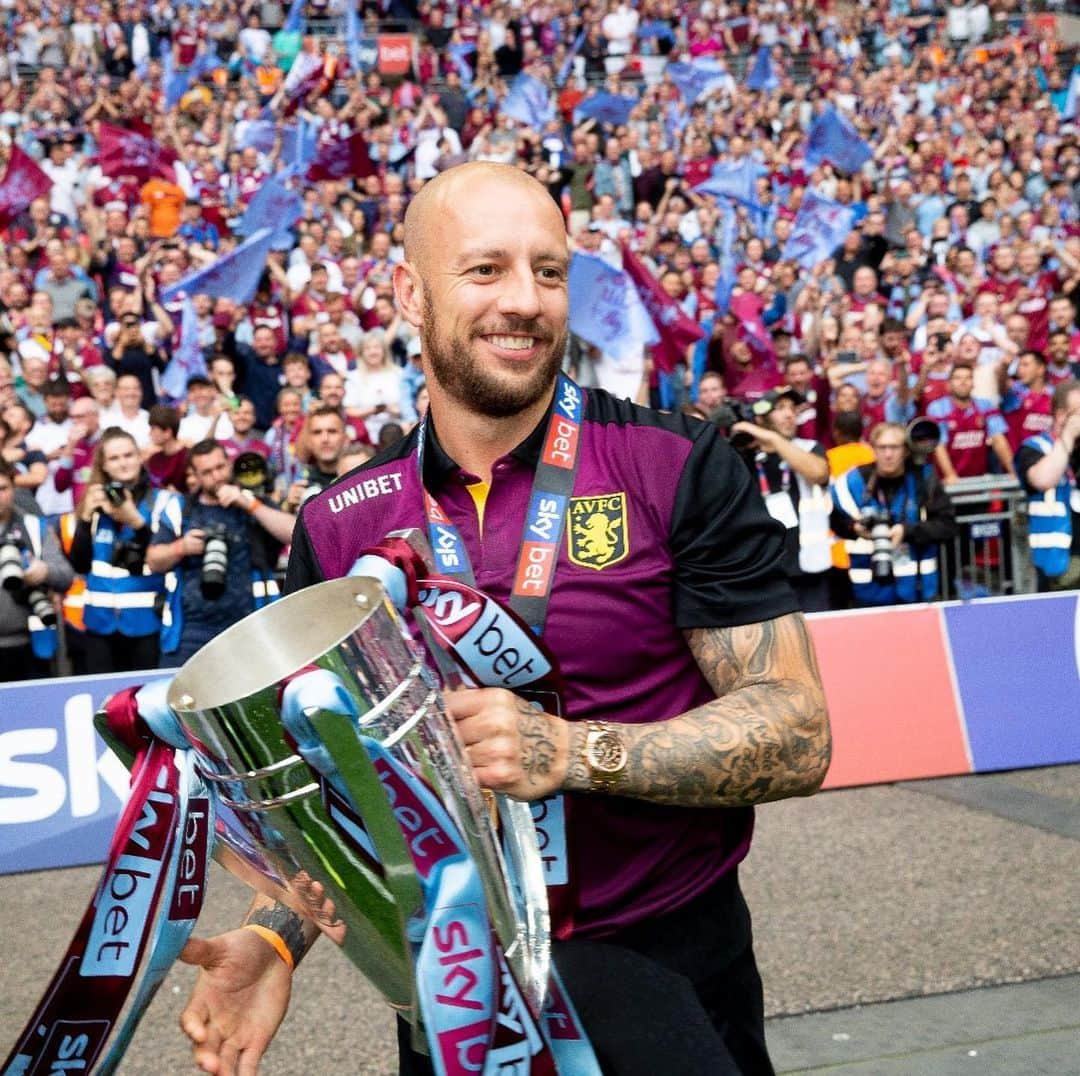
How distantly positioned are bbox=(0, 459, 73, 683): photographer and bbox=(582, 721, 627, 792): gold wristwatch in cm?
665

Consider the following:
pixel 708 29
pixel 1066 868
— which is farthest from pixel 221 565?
pixel 708 29

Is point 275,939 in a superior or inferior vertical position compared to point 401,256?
inferior

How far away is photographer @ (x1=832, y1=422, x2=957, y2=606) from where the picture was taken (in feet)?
30.0

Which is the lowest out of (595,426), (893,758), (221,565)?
(893,758)

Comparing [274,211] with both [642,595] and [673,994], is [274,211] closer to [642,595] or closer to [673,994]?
[642,595]

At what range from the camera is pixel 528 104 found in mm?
18938

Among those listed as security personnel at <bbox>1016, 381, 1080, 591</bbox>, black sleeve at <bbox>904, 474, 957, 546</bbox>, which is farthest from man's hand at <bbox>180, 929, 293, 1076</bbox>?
security personnel at <bbox>1016, 381, 1080, 591</bbox>

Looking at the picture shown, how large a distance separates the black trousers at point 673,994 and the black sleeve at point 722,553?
43 cm

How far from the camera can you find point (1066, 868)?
20.7 ft

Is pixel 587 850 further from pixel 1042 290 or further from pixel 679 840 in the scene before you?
pixel 1042 290

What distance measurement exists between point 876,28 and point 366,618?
26.2 meters

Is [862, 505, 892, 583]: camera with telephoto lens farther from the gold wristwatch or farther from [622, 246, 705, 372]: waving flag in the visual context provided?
the gold wristwatch

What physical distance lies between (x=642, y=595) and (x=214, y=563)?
591cm

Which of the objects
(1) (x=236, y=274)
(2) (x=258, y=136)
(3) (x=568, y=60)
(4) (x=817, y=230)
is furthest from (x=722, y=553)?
(3) (x=568, y=60)
